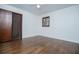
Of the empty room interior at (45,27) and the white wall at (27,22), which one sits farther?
the white wall at (27,22)

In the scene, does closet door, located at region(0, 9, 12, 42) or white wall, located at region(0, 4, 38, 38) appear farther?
white wall, located at region(0, 4, 38, 38)

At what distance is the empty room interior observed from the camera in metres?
4.25

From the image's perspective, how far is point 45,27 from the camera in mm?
8211

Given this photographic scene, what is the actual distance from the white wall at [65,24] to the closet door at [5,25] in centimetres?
343

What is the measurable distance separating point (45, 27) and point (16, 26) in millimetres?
3221

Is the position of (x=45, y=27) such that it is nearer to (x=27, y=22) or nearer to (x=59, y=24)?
(x=27, y=22)

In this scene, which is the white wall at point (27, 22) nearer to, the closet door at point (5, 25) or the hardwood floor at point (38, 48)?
the closet door at point (5, 25)

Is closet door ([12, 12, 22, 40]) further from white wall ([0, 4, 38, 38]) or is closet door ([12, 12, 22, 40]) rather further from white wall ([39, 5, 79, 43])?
white wall ([39, 5, 79, 43])

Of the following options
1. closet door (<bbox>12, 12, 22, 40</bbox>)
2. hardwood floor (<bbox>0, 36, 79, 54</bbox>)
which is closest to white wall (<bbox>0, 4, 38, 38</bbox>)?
closet door (<bbox>12, 12, 22, 40</bbox>)

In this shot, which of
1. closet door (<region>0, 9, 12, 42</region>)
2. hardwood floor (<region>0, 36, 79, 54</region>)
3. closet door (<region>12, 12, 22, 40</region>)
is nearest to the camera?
hardwood floor (<region>0, 36, 79, 54</region>)

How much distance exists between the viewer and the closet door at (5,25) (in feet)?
15.4

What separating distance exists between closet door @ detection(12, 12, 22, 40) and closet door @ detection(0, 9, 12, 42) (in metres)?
0.33

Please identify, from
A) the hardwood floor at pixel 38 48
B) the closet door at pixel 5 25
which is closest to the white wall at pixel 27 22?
the closet door at pixel 5 25
